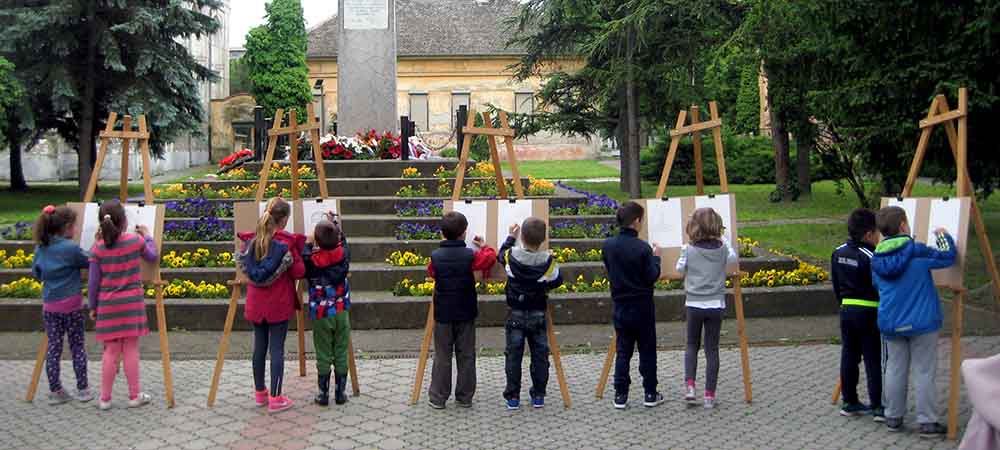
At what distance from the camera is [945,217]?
26.5ft

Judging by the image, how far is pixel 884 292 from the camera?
7.49 m

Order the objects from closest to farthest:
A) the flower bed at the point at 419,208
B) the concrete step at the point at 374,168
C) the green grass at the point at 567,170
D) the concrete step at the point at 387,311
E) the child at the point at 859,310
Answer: the child at the point at 859,310 → the concrete step at the point at 387,311 → the flower bed at the point at 419,208 → the concrete step at the point at 374,168 → the green grass at the point at 567,170

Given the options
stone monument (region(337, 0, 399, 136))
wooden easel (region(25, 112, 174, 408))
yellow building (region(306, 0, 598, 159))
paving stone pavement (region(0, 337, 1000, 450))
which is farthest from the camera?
yellow building (region(306, 0, 598, 159))

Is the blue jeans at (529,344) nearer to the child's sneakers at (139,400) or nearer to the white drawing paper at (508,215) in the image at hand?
the white drawing paper at (508,215)

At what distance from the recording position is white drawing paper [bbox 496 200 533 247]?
29.1 ft

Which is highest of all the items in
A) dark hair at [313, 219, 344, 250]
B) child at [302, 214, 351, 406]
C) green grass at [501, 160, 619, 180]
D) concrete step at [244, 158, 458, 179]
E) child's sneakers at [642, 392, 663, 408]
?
green grass at [501, 160, 619, 180]

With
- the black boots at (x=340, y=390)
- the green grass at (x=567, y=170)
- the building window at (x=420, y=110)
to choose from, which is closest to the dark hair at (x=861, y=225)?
the black boots at (x=340, y=390)

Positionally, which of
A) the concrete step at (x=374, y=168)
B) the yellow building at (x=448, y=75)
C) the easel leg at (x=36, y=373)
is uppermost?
the yellow building at (x=448, y=75)

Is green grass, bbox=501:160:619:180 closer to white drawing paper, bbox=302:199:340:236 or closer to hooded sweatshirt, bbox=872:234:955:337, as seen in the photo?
white drawing paper, bbox=302:199:340:236

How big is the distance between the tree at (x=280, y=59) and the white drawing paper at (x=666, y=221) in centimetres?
4525

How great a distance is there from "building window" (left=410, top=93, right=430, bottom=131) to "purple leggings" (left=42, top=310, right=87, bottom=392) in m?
48.1

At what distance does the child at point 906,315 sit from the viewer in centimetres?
740

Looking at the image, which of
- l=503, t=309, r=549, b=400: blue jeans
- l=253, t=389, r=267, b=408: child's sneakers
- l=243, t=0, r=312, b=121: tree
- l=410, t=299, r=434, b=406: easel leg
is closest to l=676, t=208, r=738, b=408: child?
l=503, t=309, r=549, b=400: blue jeans

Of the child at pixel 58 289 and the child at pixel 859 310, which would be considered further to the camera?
the child at pixel 58 289
